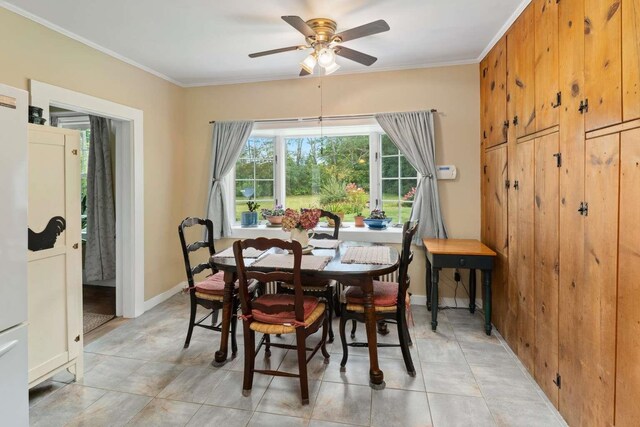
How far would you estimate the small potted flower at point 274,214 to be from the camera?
4.11 meters

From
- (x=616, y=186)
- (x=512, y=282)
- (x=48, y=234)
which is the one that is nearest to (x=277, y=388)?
(x=48, y=234)

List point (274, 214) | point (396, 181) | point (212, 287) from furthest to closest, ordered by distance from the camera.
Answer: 1. point (274, 214)
2. point (396, 181)
3. point (212, 287)

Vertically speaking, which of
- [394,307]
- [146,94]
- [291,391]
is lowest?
[291,391]

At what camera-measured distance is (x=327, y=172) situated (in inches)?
163

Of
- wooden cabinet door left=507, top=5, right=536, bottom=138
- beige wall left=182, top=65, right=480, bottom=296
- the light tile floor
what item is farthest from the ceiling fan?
the light tile floor

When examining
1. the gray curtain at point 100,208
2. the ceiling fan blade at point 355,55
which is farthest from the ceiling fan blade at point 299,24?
the gray curtain at point 100,208

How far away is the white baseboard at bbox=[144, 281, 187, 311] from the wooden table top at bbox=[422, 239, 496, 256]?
2.97 meters

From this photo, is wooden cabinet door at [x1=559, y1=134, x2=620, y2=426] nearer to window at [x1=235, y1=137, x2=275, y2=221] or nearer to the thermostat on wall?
the thermostat on wall

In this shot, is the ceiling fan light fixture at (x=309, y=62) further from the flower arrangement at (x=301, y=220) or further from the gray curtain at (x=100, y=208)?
the gray curtain at (x=100, y=208)

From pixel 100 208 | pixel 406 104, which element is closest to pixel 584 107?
pixel 406 104

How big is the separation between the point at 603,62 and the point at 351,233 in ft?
8.65

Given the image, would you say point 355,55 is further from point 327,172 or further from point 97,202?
point 97,202

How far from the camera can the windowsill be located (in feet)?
12.2

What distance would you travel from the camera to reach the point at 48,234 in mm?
2121
